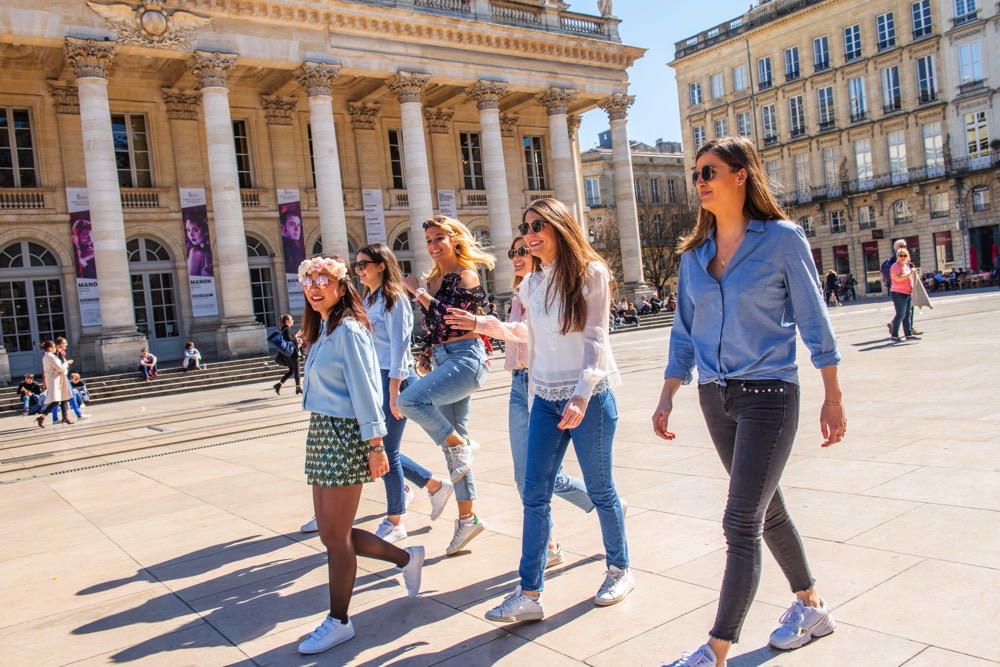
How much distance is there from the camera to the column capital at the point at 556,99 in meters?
34.5

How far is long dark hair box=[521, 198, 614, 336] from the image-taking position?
3.98 metres

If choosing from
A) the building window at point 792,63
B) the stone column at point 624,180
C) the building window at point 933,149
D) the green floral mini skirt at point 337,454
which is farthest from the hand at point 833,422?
the building window at point 792,63

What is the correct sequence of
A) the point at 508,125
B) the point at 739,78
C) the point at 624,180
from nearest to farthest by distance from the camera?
the point at 624,180, the point at 508,125, the point at 739,78

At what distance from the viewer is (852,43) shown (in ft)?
168

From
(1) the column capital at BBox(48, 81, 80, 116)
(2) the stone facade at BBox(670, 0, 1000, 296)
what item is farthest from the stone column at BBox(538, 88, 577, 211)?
(1) the column capital at BBox(48, 81, 80, 116)

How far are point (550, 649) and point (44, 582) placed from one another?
140 inches

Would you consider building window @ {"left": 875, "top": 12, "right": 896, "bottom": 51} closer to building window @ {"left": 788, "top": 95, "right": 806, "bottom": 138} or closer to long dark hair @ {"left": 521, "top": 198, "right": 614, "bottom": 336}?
building window @ {"left": 788, "top": 95, "right": 806, "bottom": 138}

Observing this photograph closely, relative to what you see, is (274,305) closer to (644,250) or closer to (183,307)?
(183,307)

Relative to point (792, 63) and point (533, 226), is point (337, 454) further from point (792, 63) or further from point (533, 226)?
point (792, 63)

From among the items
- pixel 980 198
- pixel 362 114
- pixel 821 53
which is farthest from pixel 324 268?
pixel 821 53

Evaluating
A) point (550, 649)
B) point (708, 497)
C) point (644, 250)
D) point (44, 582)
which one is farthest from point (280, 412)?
point (644, 250)

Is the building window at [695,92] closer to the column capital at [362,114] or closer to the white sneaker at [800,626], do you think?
the column capital at [362,114]

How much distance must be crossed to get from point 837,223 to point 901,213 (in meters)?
4.09

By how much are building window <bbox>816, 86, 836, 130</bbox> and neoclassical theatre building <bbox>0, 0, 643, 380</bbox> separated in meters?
23.8
